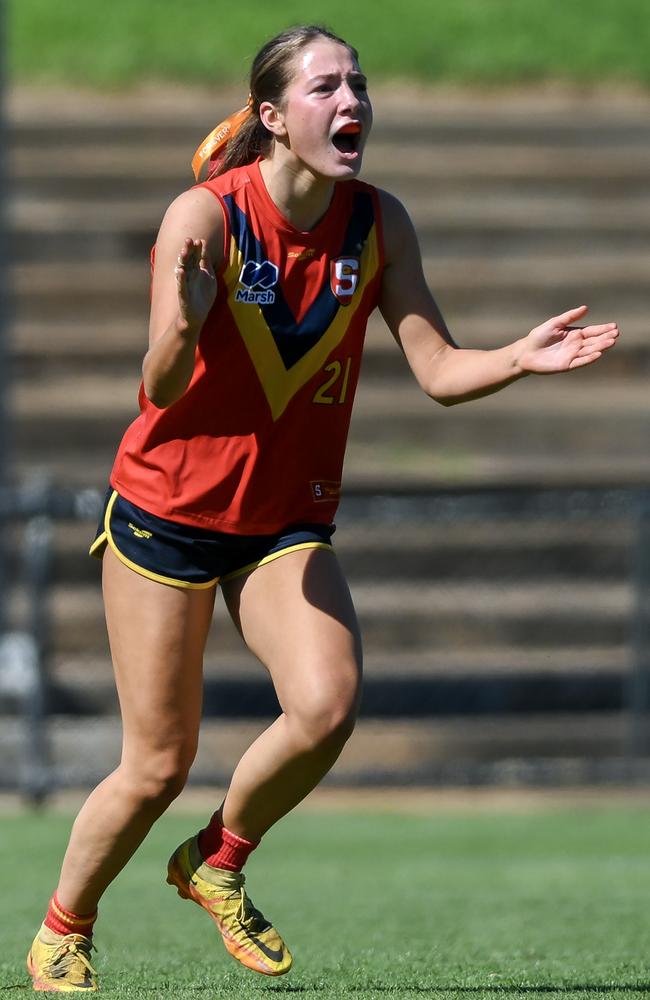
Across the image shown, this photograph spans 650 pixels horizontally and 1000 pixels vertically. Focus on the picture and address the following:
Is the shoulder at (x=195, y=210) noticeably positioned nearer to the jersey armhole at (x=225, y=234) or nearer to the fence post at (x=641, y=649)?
the jersey armhole at (x=225, y=234)

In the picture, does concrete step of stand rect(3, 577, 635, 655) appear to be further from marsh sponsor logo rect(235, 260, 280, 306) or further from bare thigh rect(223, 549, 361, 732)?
marsh sponsor logo rect(235, 260, 280, 306)

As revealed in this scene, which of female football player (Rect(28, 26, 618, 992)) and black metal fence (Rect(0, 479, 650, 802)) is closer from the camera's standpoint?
female football player (Rect(28, 26, 618, 992))

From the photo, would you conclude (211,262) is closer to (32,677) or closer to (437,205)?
(32,677)

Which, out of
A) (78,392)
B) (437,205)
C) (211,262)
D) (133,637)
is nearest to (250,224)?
(211,262)

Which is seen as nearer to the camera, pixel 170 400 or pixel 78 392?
pixel 170 400

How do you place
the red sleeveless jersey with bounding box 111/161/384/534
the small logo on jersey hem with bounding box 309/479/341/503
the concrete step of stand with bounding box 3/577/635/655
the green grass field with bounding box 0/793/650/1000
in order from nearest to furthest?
1. the red sleeveless jersey with bounding box 111/161/384/534
2. the small logo on jersey hem with bounding box 309/479/341/503
3. the green grass field with bounding box 0/793/650/1000
4. the concrete step of stand with bounding box 3/577/635/655

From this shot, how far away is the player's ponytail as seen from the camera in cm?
425

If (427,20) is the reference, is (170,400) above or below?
below

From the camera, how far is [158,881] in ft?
24.7

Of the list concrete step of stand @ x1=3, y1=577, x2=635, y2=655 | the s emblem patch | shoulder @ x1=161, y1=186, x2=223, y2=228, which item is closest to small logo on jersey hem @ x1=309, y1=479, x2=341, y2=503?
the s emblem patch

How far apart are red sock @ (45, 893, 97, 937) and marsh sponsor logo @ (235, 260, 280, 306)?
5.00 ft

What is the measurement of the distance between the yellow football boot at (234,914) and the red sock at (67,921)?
0.25 m

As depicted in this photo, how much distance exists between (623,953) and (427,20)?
1598 centimetres

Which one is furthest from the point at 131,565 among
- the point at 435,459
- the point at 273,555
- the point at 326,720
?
the point at 435,459
